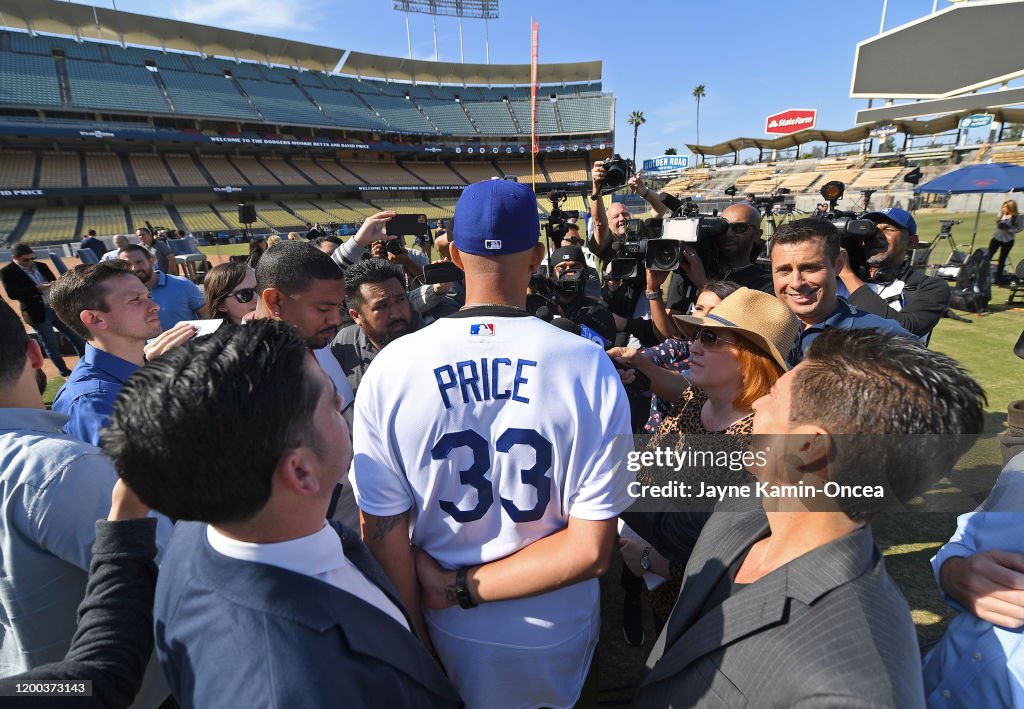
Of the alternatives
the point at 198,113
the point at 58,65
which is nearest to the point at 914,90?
the point at 198,113

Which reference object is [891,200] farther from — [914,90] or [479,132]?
[479,132]

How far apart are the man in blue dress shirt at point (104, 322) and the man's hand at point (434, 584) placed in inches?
65.6

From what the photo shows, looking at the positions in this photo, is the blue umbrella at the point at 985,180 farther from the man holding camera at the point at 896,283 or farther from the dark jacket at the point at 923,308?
the dark jacket at the point at 923,308

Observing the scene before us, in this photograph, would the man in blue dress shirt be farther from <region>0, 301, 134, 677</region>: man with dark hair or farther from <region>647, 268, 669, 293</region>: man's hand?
<region>647, 268, 669, 293</region>: man's hand

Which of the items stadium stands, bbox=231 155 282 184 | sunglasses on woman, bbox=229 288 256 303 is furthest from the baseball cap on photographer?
stadium stands, bbox=231 155 282 184

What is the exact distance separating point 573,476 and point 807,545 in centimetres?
60

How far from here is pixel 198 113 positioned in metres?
33.2

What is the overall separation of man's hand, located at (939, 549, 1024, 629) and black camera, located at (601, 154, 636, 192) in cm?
372

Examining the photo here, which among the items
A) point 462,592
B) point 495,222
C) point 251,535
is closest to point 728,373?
point 495,222

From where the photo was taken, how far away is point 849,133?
38656 mm

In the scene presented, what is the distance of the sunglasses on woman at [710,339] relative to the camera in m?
1.97

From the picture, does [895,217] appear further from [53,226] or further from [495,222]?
[53,226]

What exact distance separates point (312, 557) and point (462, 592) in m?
0.55

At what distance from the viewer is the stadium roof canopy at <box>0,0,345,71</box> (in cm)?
3114
